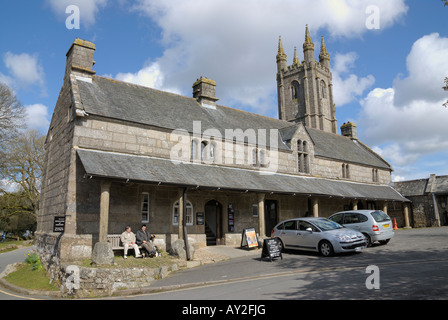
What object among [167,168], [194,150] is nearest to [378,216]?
[194,150]

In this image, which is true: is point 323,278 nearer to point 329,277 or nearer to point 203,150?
point 329,277

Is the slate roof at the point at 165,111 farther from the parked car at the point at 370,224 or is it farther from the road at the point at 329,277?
the road at the point at 329,277

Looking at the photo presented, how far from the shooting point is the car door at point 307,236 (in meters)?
13.8

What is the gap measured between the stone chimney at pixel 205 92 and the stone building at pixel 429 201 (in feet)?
72.4

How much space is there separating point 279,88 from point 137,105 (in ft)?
139

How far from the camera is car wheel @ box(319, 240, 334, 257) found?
13289 mm

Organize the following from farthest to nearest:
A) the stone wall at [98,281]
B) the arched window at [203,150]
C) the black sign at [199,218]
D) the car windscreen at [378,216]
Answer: the arched window at [203,150] → the black sign at [199,218] → the car windscreen at [378,216] → the stone wall at [98,281]

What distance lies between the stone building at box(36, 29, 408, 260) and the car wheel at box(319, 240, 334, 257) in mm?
4937

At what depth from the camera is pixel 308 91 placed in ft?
176

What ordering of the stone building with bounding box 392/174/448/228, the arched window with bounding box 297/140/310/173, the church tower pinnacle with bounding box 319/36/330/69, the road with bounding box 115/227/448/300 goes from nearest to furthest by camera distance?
the road with bounding box 115/227/448/300 → the arched window with bounding box 297/140/310/173 → the stone building with bounding box 392/174/448/228 → the church tower pinnacle with bounding box 319/36/330/69

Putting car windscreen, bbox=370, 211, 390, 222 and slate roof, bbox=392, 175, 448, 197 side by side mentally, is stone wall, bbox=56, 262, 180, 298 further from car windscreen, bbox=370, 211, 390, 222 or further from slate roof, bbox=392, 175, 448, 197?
slate roof, bbox=392, 175, 448, 197

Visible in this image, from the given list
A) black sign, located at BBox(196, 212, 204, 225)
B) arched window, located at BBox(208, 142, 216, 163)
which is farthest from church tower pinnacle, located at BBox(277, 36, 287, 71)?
black sign, located at BBox(196, 212, 204, 225)

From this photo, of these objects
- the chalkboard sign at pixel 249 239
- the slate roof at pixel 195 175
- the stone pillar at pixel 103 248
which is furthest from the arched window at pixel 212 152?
the stone pillar at pixel 103 248

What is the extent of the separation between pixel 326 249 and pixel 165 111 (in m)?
11.5
